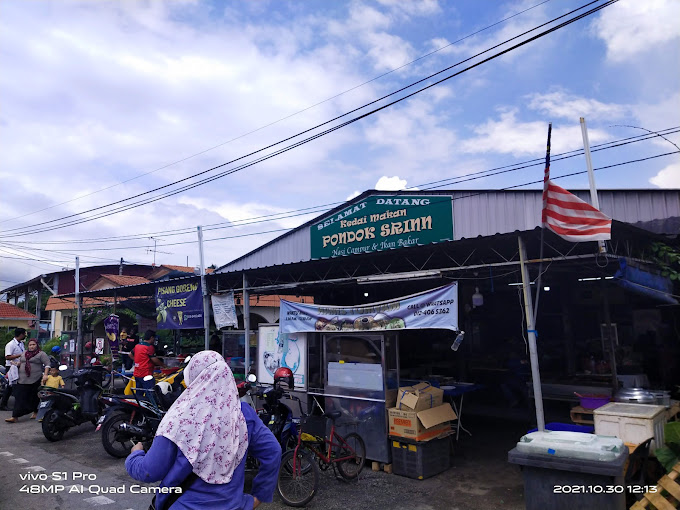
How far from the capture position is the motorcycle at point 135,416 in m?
7.38

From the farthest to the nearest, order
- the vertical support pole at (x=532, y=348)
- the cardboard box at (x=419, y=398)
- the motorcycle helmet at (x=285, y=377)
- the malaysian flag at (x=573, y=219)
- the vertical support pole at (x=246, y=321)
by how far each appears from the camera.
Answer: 1. the vertical support pole at (x=246, y=321)
2. the motorcycle helmet at (x=285, y=377)
3. the cardboard box at (x=419, y=398)
4. the vertical support pole at (x=532, y=348)
5. the malaysian flag at (x=573, y=219)

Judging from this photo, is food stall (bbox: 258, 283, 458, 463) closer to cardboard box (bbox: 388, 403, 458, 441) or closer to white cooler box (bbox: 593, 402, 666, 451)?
cardboard box (bbox: 388, 403, 458, 441)

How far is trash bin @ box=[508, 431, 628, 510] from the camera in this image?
4141mm

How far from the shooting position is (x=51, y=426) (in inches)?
357

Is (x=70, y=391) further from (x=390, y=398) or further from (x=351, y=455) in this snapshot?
(x=390, y=398)

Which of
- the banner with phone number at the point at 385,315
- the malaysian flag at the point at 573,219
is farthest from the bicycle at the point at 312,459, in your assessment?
the malaysian flag at the point at 573,219

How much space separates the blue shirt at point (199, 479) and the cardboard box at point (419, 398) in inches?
185

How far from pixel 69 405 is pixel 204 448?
8627mm

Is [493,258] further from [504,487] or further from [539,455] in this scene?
[539,455]

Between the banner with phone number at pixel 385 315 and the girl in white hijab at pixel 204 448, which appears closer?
the girl in white hijab at pixel 204 448

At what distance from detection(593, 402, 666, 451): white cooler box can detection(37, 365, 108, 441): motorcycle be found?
8554 mm

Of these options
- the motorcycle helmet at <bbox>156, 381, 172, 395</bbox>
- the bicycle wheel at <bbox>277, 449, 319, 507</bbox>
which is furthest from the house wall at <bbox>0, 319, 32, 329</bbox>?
the bicycle wheel at <bbox>277, 449, 319, 507</bbox>

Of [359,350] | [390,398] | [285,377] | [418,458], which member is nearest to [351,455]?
[418,458]

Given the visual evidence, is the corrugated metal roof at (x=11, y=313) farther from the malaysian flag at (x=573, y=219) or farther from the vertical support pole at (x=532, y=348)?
the malaysian flag at (x=573, y=219)
